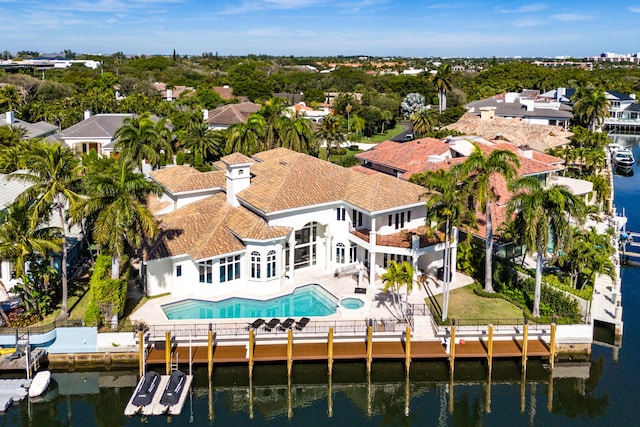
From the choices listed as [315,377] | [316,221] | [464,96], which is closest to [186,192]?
[316,221]

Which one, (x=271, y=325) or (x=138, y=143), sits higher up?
(x=138, y=143)

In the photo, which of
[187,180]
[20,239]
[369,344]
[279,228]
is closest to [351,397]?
[369,344]

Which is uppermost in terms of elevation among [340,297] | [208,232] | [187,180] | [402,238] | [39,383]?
[187,180]

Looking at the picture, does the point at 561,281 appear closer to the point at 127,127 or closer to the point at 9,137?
the point at 127,127

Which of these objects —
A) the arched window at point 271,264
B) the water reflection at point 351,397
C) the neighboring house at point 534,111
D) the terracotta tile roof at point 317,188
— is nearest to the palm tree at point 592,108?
the neighboring house at point 534,111

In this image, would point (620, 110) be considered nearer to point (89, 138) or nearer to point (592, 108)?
point (592, 108)

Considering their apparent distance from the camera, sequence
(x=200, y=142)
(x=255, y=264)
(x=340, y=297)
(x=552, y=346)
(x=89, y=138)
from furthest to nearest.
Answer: (x=89, y=138) < (x=200, y=142) < (x=255, y=264) < (x=340, y=297) < (x=552, y=346)

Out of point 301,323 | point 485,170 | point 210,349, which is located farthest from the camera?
point 485,170
